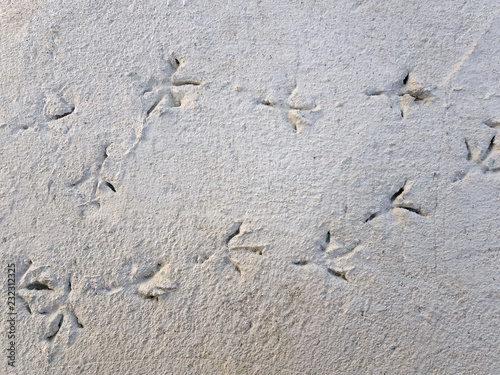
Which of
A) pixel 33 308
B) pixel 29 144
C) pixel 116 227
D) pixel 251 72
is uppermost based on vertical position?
pixel 251 72

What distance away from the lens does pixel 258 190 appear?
3.58 ft

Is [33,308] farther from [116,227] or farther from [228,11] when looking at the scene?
[228,11]

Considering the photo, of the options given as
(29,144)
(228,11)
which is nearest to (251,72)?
(228,11)

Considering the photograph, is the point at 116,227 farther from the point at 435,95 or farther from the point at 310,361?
the point at 435,95

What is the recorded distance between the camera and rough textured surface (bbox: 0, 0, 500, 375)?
104 centimetres

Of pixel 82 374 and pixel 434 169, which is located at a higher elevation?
pixel 434 169

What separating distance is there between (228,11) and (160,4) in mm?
185

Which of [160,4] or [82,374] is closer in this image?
[82,374]

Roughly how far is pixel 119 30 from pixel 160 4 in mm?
130

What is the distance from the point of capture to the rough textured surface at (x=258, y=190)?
104 cm

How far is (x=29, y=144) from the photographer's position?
117cm

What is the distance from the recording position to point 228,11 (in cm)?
119

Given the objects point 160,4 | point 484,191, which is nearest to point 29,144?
point 160,4

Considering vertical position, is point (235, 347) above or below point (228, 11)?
below
